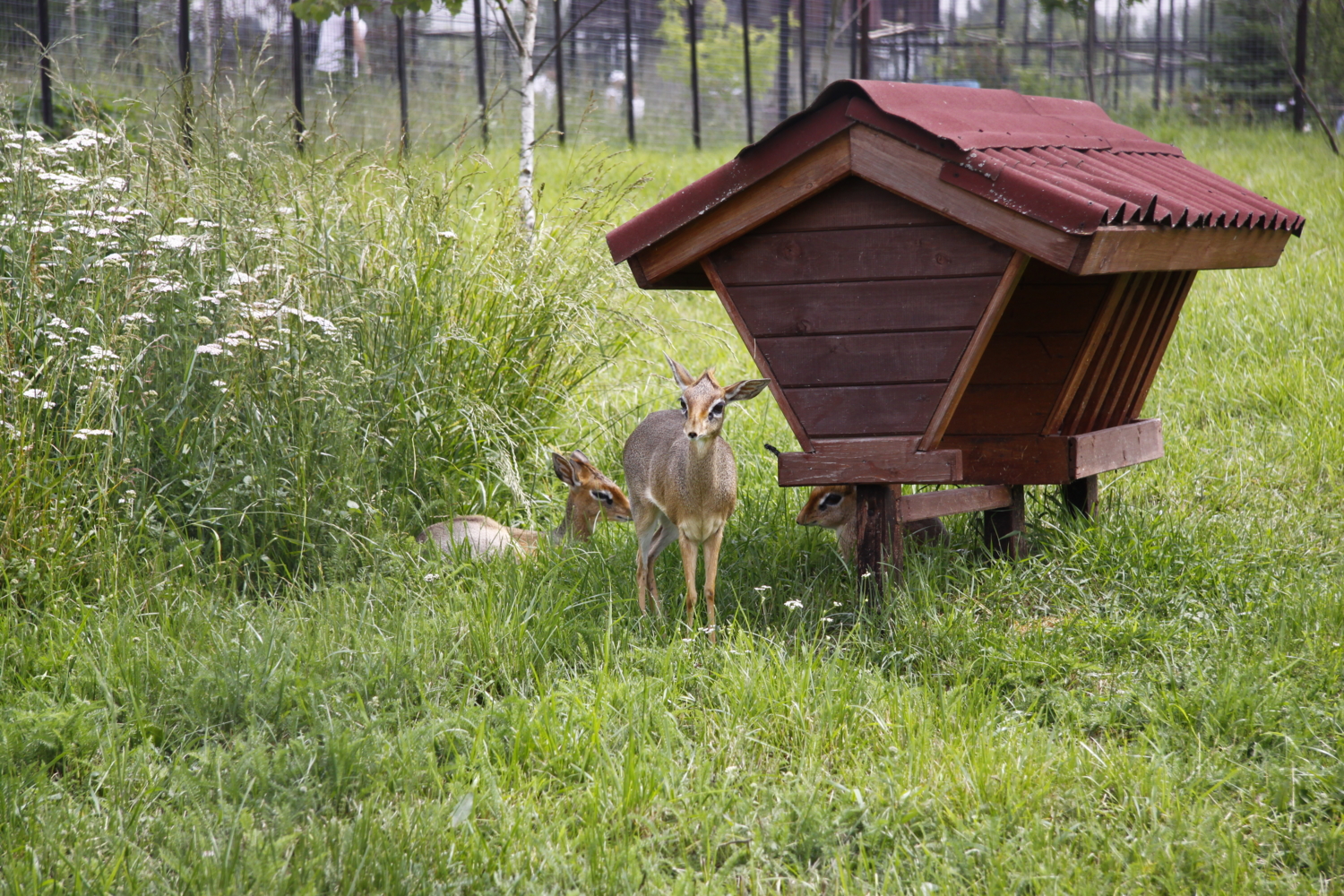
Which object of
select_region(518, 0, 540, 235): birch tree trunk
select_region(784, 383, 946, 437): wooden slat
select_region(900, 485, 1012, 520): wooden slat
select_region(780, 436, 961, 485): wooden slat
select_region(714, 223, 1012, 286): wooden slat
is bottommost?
select_region(900, 485, 1012, 520): wooden slat

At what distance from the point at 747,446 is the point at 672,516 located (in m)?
2.25

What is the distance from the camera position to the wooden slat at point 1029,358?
4.76m

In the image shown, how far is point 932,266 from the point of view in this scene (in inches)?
165

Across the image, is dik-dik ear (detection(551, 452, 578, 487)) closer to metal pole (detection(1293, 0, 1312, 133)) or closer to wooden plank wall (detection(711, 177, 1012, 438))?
wooden plank wall (detection(711, 177, 1012, 438))

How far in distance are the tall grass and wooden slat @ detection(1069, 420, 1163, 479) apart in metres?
2.53

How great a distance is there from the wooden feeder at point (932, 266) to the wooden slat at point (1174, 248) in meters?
0.01

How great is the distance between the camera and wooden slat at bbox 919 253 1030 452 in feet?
13.3

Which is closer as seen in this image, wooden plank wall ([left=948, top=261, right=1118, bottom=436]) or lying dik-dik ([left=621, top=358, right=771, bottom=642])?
lying dik-dik ([left=621, top=358, right=771, bottom=642])

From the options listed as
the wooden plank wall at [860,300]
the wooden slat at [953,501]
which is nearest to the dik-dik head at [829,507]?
the wooden slat at [953,501]

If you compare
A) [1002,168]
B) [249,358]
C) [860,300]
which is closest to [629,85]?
[249,358]

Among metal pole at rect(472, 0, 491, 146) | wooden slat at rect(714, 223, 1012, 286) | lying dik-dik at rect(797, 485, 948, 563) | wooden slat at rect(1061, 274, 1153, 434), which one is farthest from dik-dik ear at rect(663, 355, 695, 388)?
metal pole at rect(472, 0, 491, 146)

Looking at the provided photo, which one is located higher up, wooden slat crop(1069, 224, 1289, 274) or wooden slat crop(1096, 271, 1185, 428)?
wooden slat crop(1069, 224, 1289, 274)

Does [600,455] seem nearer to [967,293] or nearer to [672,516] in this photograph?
[672,516]

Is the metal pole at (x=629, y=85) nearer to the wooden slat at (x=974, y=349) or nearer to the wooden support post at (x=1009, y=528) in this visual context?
the wooden support post at (x=1009, y=528)
